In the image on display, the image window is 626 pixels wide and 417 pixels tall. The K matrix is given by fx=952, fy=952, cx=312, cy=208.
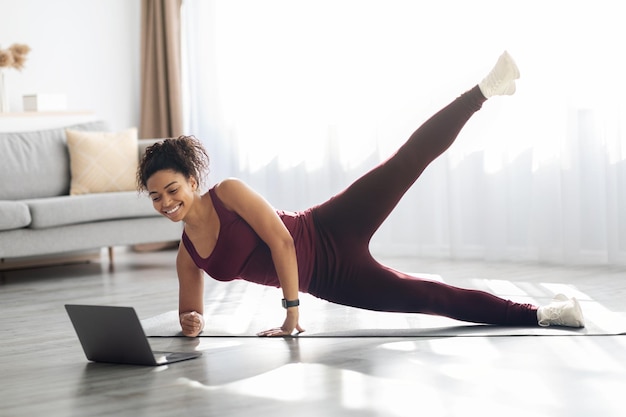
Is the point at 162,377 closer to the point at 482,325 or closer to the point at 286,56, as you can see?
the point at 482,325

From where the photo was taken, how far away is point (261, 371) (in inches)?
103

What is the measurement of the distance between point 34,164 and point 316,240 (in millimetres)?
3010

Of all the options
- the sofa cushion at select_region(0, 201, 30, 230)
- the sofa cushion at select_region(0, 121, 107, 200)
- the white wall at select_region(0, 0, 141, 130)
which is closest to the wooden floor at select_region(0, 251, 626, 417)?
the sofa cushion at select_region(0, 201, 30, 230)

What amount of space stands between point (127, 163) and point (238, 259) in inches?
110

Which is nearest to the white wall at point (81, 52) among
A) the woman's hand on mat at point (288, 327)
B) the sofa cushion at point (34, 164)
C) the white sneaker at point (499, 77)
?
the sofa cushion at point (34, 164)

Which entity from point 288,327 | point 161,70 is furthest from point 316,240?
point 161,70

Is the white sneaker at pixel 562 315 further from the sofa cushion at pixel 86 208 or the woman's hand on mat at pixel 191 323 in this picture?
the sofa cushion at pixel 86 208

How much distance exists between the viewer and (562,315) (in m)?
2.98

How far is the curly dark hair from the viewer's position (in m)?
2.97

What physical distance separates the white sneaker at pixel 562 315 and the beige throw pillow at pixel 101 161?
10.6ft

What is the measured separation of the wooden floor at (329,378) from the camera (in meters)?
2.17

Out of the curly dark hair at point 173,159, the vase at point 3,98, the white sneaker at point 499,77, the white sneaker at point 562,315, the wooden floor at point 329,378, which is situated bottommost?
the wooden floor at point 329,378

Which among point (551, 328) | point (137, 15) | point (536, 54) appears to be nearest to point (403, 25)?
point (536, 54)

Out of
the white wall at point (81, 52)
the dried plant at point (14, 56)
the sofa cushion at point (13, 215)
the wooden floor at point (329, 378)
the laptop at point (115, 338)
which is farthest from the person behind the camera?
the white wall at point (81, 52)
